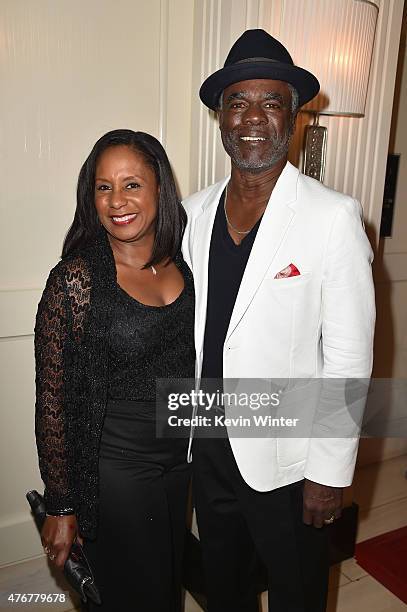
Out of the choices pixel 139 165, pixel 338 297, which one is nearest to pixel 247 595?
pixel 338 297

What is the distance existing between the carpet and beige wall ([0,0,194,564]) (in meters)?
1.55

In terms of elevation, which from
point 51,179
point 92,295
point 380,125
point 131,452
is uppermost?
point 380,125

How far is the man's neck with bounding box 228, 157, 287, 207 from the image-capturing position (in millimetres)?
1648

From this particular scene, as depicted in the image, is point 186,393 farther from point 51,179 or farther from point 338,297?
point 51,179

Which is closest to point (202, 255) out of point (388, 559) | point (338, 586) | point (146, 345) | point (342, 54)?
point (146, 345)

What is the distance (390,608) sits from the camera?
2299 millimetres

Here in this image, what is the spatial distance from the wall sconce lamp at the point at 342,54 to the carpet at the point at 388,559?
194 cm

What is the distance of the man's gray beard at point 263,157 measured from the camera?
5.24 feet

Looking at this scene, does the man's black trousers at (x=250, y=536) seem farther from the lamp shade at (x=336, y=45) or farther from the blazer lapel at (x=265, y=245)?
the lamp shade at (x=336, y=45)

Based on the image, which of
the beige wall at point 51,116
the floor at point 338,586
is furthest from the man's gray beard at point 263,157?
the floor at point 338,586

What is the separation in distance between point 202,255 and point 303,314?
371mm

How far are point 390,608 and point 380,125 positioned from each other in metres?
1.94

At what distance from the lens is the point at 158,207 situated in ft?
5.57

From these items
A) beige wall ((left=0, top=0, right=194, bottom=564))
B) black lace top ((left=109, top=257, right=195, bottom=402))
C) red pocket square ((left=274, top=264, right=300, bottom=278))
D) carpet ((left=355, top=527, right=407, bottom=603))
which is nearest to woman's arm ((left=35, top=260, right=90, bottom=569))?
black lace top ((left=109, top=257, right=195, bottom=402))
